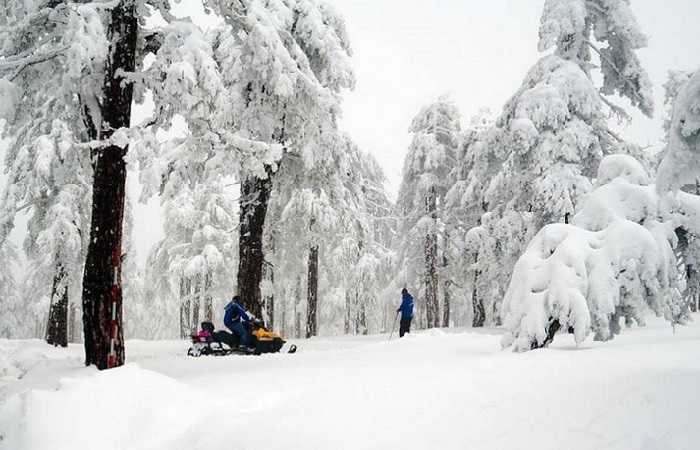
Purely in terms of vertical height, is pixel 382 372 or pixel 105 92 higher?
pixel 105 92

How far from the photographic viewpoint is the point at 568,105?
52.9 ft

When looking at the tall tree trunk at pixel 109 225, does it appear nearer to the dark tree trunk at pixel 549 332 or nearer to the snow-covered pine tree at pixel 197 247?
the dark tree trunk at pixel 549 332

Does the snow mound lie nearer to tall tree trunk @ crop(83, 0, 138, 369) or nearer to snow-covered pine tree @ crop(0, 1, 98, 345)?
tall tree trunk @ crop(83, 0, 138, 369)

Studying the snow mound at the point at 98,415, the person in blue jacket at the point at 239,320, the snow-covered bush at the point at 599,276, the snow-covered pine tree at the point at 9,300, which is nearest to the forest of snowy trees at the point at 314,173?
the snow-covered bush at the point at 599,276

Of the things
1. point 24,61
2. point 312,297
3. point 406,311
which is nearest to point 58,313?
point 312,297

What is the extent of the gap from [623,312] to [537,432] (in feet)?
14.8

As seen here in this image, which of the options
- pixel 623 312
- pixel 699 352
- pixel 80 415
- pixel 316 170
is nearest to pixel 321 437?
pixel 80 415

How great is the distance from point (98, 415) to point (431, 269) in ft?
71.5

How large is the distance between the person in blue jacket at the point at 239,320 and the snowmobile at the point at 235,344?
0.10 metres

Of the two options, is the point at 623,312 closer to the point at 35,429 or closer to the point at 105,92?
the point at 35,429

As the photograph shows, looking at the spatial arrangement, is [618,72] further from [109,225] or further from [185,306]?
[185,306]

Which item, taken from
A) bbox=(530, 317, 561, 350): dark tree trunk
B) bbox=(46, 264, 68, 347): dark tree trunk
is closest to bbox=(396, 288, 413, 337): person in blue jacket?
bbox=(530, 317, 561, 350): dark tree trunk

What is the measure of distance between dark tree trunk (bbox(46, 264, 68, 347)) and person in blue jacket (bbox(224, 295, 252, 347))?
10.6m

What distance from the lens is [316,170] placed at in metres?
15.0
